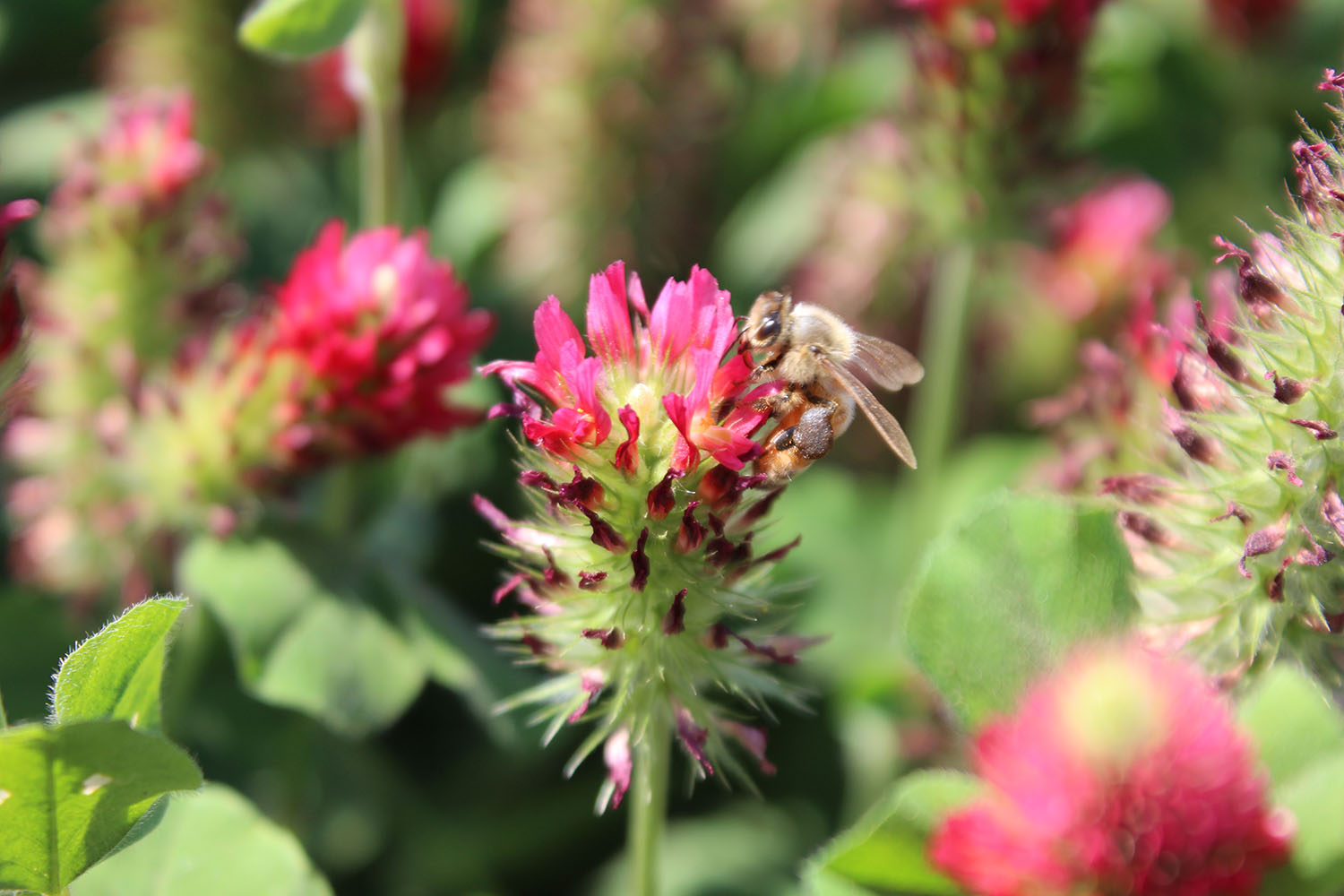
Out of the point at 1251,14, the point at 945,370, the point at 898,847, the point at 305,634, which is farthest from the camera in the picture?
the point at 1251,14

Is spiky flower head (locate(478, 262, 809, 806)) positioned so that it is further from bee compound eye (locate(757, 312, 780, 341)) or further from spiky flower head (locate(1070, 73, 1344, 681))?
spiky flower head (locate(1070, 73, 1344, 681))

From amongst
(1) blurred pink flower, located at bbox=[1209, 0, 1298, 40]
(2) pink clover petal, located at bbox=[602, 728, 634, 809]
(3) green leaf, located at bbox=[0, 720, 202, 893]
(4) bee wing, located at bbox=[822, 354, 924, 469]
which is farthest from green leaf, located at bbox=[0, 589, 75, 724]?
(1) blurred pink flower, located at bbox=[1209, 0, 1298, 40]

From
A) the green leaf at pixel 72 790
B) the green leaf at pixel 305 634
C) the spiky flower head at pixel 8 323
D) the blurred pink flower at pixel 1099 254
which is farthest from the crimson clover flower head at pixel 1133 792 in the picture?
the blurred pink flower at pixel 1099 254

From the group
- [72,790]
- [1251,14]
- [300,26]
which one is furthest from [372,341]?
[1251,14]

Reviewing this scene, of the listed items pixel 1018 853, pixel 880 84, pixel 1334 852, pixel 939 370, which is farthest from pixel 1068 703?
pixel 880 84

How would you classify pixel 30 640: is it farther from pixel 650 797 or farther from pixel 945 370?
pixel 945 370
